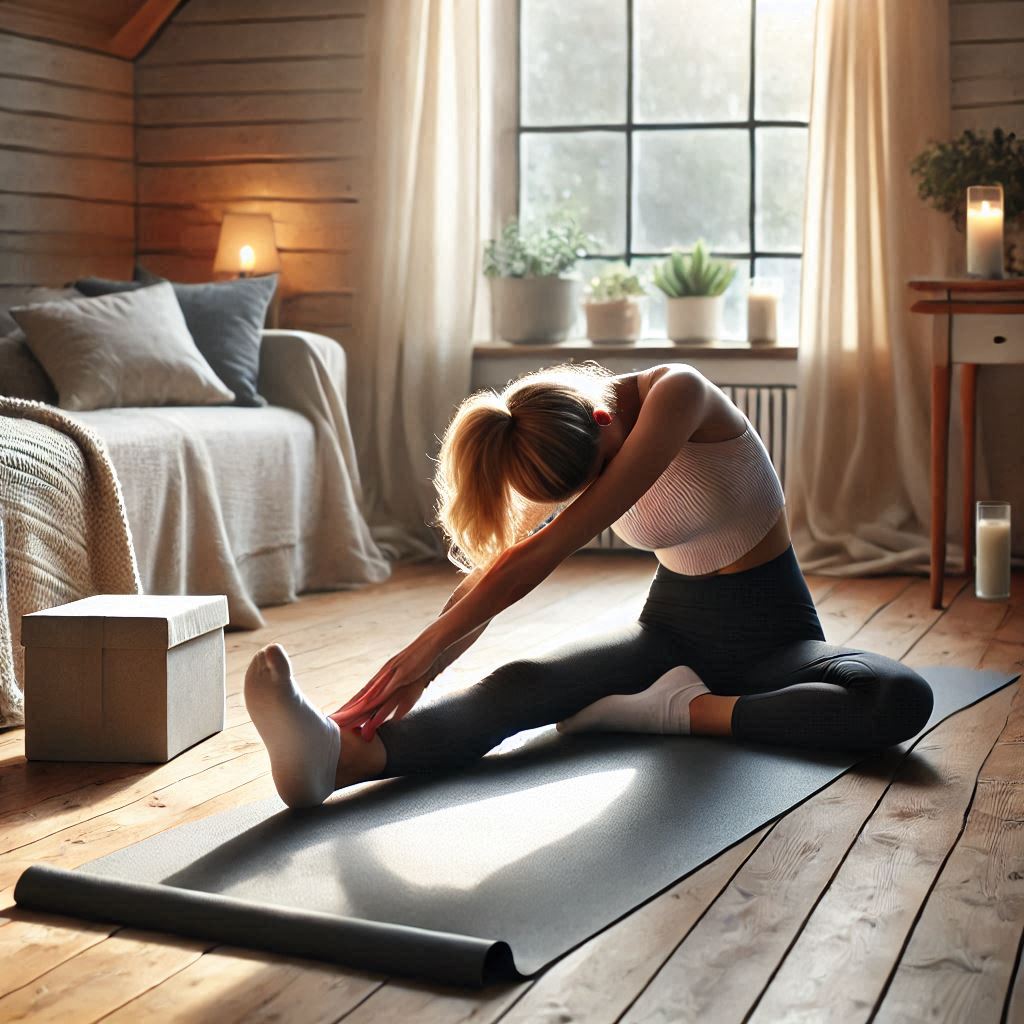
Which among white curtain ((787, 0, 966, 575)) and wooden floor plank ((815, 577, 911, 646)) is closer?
wooden floor plank ((815, 577, 911, 646))

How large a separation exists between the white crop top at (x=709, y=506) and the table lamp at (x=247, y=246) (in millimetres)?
2450

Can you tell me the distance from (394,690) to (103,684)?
0.54 metres

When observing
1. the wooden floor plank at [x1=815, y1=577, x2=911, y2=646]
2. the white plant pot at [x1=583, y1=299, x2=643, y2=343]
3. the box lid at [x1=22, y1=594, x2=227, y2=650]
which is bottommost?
the wooden floor plank at [x1=815, y1=577, x2=911, y2=646]

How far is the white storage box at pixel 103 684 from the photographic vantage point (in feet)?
6.73

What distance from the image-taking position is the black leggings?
A: 1932mm

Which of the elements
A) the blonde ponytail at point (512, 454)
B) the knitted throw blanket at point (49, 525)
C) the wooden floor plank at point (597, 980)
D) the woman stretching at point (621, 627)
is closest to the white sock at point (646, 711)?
the woman stretching at point (621, 627)

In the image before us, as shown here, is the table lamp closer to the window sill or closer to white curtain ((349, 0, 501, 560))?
white curtain ((349, 0, 501, 560))

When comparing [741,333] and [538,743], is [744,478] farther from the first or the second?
[741,333]

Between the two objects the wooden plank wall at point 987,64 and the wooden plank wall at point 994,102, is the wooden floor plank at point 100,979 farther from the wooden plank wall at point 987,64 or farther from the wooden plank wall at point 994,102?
the wooden plank wall at point 987,64

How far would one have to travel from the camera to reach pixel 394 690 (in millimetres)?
1784

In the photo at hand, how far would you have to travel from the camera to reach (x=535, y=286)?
14.0 ft

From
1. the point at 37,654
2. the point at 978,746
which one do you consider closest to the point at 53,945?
the point at 37,654

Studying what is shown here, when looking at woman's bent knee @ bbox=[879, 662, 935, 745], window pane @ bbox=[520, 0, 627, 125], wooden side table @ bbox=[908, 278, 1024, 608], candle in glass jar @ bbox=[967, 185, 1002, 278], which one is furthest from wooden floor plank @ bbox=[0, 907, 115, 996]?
window pane @ bbox=[520, 0, 627, 125]

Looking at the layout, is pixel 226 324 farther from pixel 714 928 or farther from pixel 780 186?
pixel 714 928
